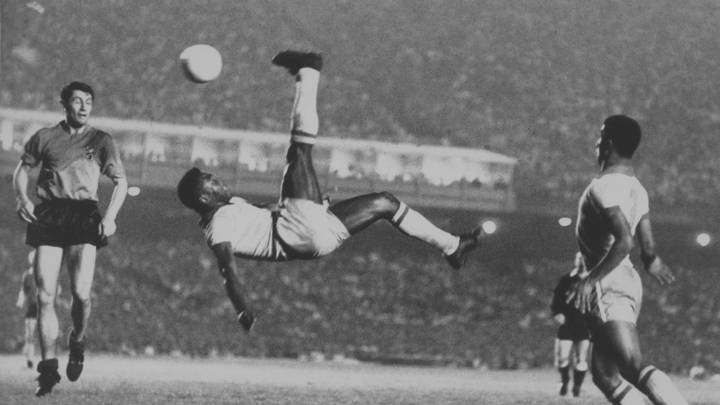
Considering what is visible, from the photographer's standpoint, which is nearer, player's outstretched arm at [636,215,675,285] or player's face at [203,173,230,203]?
player's outstretched arm at [636,215,675,285]

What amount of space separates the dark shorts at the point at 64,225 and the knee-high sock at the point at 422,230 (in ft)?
5.83

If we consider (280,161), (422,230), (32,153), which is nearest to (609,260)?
(422,230)

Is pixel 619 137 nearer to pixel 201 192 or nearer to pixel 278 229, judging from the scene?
pixel 278 229

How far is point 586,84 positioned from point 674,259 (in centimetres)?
1031

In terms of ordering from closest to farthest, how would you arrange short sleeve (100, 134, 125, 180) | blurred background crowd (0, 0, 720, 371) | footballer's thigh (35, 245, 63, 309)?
footballer's thigh (35, 245, 63, 309)
short sleeve (100, 134, 125, 180)
blurred background crowd (0, 0, 720, 371)

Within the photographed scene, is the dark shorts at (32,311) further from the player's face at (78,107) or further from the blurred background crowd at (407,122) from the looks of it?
the player's face at (78,107)

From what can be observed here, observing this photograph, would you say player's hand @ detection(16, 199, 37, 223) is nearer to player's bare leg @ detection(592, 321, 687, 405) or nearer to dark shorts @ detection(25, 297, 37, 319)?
player's bare leg @ detection(592, 321, 687, 405)

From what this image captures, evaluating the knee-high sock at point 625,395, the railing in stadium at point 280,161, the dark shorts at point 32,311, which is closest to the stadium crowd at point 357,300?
the railing in stadium at point 280,161

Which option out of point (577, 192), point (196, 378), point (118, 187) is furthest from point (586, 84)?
point (118, 187)

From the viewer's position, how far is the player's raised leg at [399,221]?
19.7 ft

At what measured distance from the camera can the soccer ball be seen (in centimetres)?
746

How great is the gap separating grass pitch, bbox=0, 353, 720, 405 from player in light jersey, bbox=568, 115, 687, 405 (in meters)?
3.53

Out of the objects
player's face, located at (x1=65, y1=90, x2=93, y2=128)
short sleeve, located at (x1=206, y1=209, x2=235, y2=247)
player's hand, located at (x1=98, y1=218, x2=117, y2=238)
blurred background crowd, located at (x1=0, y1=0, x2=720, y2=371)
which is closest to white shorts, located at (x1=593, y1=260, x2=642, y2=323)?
short sleeve, located at (x1=206, y1=209, x2=235, y2=247)

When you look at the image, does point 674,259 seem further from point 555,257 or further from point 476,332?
point 476,332
